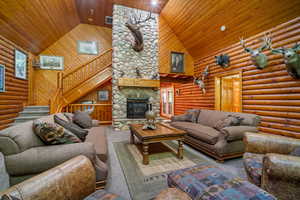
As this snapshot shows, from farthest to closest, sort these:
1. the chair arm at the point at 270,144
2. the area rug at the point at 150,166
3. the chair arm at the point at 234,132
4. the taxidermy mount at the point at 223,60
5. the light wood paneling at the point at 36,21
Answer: the taxidermy mount at the point at 223,60 → the light wood paneling at the point at 36,21 → the chair arm at the point at 234,132 → the area rug at the point at 150,166 → the chair arm at the point at 270,144

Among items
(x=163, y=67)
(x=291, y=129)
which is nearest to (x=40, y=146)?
(x=291, y=129)

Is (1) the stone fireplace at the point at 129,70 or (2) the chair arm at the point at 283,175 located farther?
(1) the stone fireplace at the point at 129,70

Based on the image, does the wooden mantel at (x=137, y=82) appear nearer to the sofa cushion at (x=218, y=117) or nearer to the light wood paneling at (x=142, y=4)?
the sofa cushion at (x=218, y=117)

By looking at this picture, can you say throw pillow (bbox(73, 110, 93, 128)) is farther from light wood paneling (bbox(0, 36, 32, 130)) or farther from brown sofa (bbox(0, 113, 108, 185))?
light wood paneling (bbox(0, 36, 32, 130))

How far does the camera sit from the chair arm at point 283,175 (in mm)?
1103

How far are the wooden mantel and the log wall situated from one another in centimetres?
304

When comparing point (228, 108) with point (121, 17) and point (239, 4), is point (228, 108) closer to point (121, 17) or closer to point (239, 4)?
point (239, 4)

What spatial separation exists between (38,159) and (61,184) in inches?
27.1

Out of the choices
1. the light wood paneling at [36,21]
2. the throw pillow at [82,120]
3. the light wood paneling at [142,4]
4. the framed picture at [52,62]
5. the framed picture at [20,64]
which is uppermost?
the light wood paneling at [142,4]

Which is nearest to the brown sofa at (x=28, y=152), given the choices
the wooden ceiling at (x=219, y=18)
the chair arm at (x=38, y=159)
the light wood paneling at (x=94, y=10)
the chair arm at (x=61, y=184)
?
the chair arm at (x=38, y=159)

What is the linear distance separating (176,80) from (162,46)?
2.07 metres

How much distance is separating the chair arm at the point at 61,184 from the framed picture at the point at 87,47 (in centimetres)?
712

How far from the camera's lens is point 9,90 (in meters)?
4.28

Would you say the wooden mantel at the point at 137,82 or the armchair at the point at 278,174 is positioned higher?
the wooden mantel at the point at 137,82
